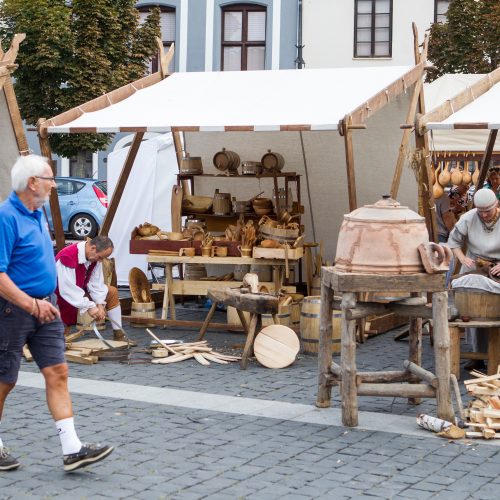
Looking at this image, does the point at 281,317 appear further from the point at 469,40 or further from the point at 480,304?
the point at 469,40

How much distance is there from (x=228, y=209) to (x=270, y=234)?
1.45 meters

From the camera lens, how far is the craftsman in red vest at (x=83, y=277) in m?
9.15

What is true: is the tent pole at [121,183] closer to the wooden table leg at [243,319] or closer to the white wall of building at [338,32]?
the wooden table leg at [243,319]

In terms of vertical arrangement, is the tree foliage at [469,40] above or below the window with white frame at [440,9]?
below

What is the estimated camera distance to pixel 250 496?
214 inches

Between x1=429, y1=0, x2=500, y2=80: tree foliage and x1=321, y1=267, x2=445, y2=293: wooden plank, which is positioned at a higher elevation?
x1=429, y1=0, x2=500, y2=80: tree foliage

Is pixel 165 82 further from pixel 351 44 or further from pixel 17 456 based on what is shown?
pixel 351 44

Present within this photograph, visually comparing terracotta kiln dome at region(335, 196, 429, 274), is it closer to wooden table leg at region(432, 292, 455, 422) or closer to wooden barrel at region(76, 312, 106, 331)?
wooden table leg at region(432, 292, 455, 422)

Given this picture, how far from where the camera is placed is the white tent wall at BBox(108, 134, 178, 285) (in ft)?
47.4

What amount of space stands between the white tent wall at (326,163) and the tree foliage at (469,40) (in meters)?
11.6

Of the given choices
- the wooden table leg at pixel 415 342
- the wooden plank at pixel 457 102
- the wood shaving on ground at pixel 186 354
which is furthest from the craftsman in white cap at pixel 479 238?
the wood shaving on ground at pixel 186 354

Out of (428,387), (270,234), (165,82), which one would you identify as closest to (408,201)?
(270,234)

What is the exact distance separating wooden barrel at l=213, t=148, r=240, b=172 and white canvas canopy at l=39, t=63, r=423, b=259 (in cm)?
38

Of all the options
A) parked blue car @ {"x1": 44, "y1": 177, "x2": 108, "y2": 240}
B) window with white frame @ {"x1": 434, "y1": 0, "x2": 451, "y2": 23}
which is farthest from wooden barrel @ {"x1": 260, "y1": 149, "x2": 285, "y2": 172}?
window with white frame @ {"x1": 434, "y1": 0, "x2": 451, "y2": 23}
